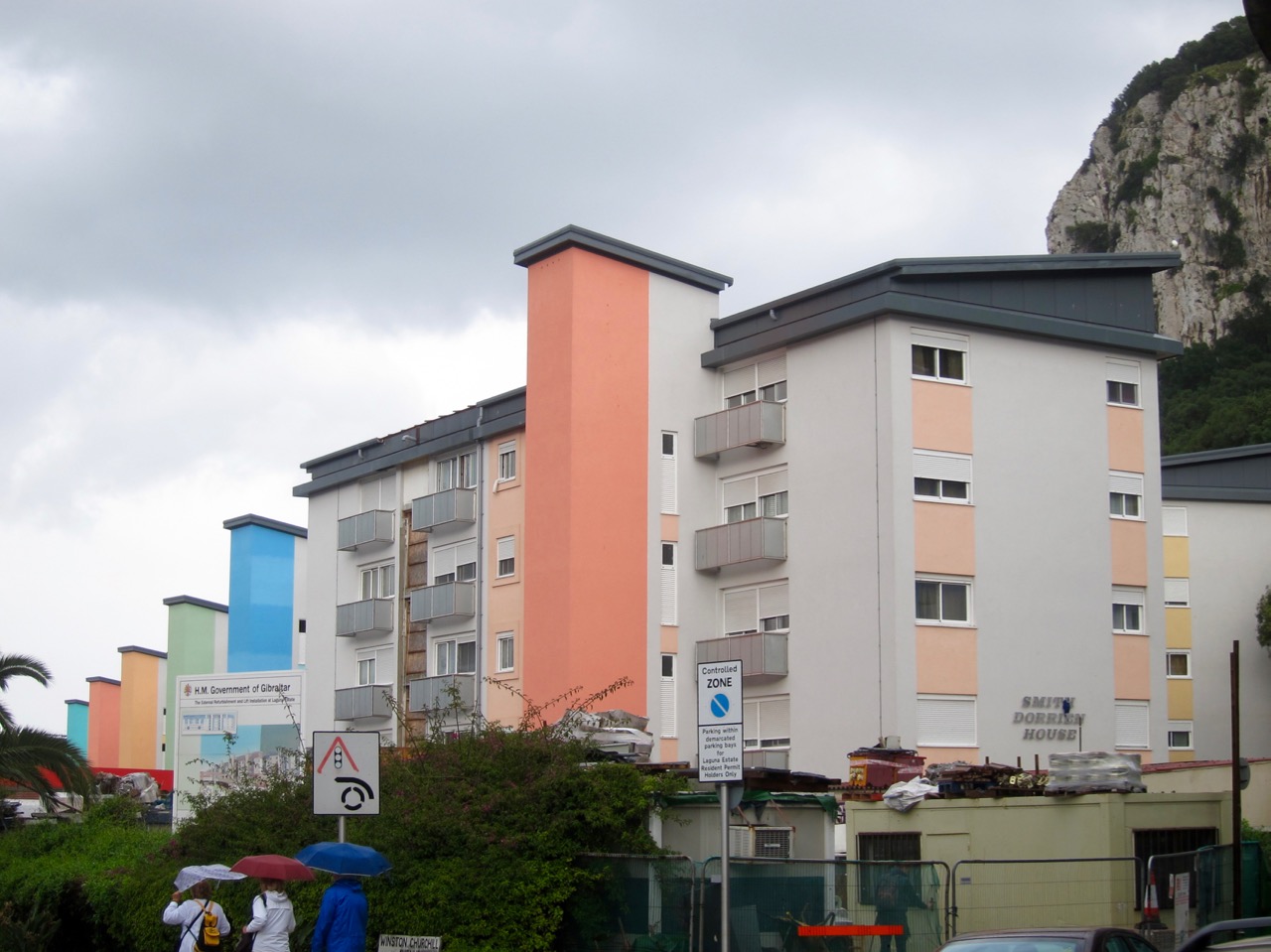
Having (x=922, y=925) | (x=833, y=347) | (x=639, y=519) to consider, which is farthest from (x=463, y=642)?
(x=922, y=925)

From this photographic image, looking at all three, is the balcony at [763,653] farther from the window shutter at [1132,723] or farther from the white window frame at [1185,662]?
the white window frame at [1185,662]

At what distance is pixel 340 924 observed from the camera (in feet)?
45.3

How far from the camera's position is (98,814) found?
2706 centimetres

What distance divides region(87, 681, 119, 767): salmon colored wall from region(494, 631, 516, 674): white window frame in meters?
60.8

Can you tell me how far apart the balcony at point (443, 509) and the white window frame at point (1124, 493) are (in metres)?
17.5

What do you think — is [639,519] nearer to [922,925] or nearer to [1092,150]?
[922,925]

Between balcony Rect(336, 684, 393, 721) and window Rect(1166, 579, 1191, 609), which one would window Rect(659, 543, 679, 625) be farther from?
window Rect(1166, 579, 1191, 609)

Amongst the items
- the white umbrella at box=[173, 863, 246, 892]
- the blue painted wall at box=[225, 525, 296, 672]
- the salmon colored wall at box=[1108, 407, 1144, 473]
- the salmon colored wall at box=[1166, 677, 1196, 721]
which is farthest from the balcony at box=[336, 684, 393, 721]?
the white umbrella at box=[173, 863, 246, 892]

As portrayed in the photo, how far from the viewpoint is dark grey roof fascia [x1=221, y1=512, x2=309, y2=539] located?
219 ft

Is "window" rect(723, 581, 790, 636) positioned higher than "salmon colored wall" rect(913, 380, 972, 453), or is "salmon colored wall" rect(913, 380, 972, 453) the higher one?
"salmon colored wall" rect(913, 380, 972, 453)

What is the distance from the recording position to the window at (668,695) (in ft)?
130

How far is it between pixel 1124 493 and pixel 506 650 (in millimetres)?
16597

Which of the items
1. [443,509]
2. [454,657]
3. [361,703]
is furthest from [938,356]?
[361,703]

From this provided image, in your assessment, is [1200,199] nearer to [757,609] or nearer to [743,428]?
[743,428]
